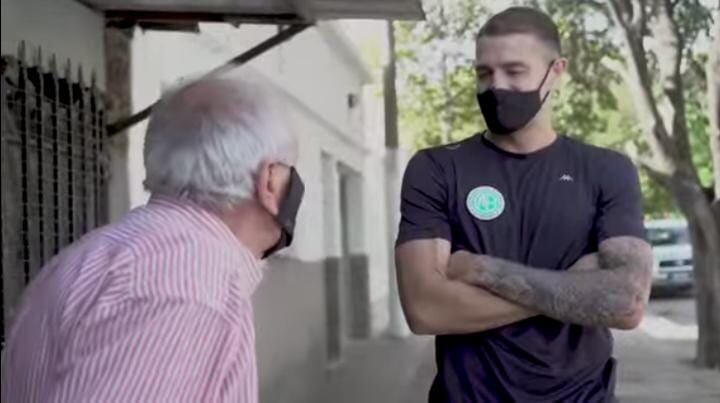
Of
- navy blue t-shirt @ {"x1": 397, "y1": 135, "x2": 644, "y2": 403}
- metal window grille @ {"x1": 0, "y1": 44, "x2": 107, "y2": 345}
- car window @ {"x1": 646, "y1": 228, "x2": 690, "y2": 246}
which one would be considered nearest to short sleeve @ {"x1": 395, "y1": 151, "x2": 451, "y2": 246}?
navy blue t-shirt @ {"x1": 397, "y1": 135, "x2": 644, "y2": 403}

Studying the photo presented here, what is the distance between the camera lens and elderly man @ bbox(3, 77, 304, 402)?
1.97m

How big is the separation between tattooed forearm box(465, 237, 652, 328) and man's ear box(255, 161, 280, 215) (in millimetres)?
966

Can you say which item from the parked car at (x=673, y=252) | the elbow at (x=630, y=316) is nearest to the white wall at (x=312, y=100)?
the elbow at (x=630, y=316)

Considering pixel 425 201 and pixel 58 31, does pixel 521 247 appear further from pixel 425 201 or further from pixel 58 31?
pixel 58 31

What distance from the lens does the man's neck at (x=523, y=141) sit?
314cm

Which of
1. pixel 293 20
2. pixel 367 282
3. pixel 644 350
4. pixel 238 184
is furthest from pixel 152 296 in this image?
pixel 367 282

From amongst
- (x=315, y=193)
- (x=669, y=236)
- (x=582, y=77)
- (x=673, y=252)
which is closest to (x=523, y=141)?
(x=315, y=193)

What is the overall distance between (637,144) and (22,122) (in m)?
10.2

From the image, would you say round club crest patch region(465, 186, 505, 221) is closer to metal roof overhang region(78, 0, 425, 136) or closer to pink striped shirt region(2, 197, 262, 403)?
pink striped shirt region(2, 197, 262, 403)

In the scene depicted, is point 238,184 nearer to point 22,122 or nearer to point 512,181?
point 512,181

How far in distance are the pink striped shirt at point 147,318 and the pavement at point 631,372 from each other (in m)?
7.44

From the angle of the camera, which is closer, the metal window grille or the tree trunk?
the metal window grille

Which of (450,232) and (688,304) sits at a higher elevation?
(450,232)

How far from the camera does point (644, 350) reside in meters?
12.8
